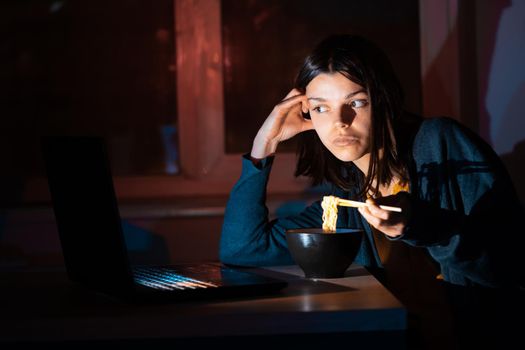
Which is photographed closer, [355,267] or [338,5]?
[355,267]

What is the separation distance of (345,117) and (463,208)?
310 millimetres

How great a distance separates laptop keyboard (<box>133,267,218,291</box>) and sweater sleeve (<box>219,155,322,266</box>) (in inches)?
10.8

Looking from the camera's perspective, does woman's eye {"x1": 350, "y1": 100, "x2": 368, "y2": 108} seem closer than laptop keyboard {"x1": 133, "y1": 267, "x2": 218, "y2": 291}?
No

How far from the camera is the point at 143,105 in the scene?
267 centimetres

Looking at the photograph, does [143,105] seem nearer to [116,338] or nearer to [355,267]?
[355,267]

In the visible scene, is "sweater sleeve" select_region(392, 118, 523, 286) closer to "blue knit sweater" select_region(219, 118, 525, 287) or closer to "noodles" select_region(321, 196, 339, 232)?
"blue knit sweater" select_region(219, 118, 525, 287)

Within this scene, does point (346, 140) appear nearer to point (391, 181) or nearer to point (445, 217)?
point (391, 181)

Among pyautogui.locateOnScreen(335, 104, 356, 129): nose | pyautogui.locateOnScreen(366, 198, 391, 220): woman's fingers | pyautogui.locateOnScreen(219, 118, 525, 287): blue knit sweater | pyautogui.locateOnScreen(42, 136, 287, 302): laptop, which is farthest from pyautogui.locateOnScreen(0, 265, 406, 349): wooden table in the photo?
pyautogui.locateOnScreen(335, 104, 356, 129): nose

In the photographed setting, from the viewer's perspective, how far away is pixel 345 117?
60.7 inches

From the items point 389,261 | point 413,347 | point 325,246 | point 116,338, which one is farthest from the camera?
point 389,261

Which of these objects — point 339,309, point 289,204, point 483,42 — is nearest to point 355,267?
point 339,309

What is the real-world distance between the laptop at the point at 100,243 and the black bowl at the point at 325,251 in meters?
0.10

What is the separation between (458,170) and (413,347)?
38 cm

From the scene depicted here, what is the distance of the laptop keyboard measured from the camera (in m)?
1.16
